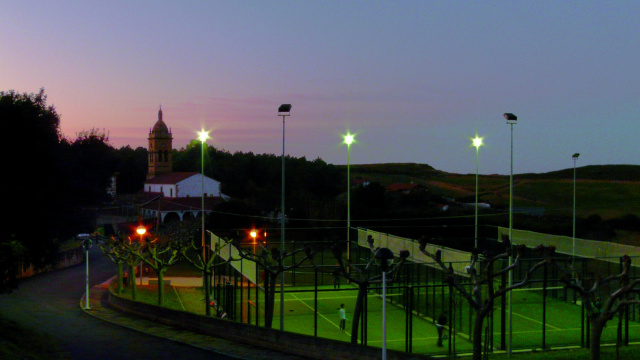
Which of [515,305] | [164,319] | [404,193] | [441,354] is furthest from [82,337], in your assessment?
[404,193]

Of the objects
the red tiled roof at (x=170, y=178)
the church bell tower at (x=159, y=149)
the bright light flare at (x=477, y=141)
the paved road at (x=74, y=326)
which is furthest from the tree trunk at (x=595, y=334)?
the church bell tower at (x=159, y=149)

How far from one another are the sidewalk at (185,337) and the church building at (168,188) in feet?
152

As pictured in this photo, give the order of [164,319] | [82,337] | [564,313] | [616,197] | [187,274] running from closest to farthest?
[82,337], [164,319], [564,313], [187,274], [616,197]

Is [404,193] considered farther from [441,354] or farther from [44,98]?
[441,354]

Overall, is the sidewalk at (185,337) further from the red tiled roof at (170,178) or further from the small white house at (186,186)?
the red tiled roof at (170,178)

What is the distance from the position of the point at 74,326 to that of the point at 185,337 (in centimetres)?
579

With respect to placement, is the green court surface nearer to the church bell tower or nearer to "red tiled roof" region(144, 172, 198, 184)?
"red tiled roof" region(144, 172, 198, 184)

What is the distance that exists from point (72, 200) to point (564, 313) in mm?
26585

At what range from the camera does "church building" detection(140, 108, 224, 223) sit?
9081cm

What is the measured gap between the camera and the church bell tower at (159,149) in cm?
12194

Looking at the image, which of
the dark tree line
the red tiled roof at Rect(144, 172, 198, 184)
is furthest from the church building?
the dark tree line

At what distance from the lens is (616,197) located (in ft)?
291

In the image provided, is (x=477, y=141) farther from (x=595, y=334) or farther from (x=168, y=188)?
(x=168, y=188)

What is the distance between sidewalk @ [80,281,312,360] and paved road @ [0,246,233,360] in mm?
383
